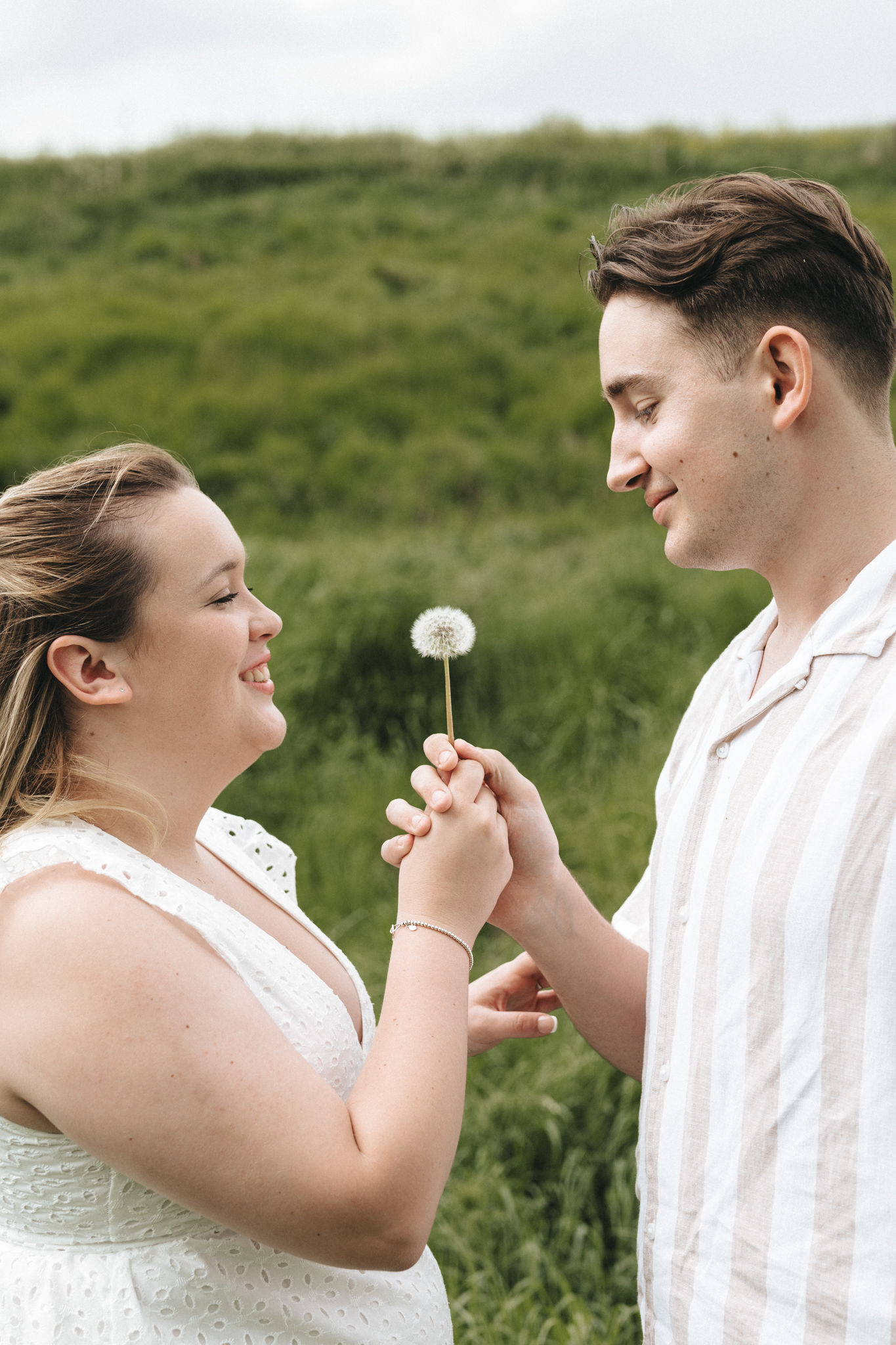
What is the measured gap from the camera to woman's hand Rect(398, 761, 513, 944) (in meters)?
1.64

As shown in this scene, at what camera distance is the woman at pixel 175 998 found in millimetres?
1315

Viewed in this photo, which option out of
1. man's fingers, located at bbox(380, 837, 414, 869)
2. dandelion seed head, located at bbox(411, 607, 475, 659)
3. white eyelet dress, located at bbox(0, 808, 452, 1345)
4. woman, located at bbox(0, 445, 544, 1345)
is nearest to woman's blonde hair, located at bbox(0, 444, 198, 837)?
woman, located at bbox(0, 445, 544, 1345)

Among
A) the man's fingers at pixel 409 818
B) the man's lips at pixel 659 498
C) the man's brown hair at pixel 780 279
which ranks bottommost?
the man's fingers at pixel 409 818

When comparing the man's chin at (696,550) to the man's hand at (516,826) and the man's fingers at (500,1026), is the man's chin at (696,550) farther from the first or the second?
the man's fingers at (500,1026)

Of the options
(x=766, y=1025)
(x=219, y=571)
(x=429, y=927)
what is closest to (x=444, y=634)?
(x=219, y=571)

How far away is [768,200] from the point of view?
1839mm

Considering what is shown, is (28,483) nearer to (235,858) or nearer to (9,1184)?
(235,858)

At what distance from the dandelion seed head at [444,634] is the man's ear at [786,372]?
2.43 feet

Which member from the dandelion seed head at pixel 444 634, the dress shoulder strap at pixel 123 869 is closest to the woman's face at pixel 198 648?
the dress shoulder strap at pixel 123 869

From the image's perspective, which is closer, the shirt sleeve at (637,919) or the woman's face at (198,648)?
the woman's face at (198,648)

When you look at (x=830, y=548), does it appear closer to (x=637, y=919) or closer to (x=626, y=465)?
(x=626, y=465)

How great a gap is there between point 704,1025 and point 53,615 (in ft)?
4.03

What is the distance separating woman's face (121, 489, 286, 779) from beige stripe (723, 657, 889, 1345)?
0.84 m

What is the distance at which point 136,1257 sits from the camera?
148 centimetres
